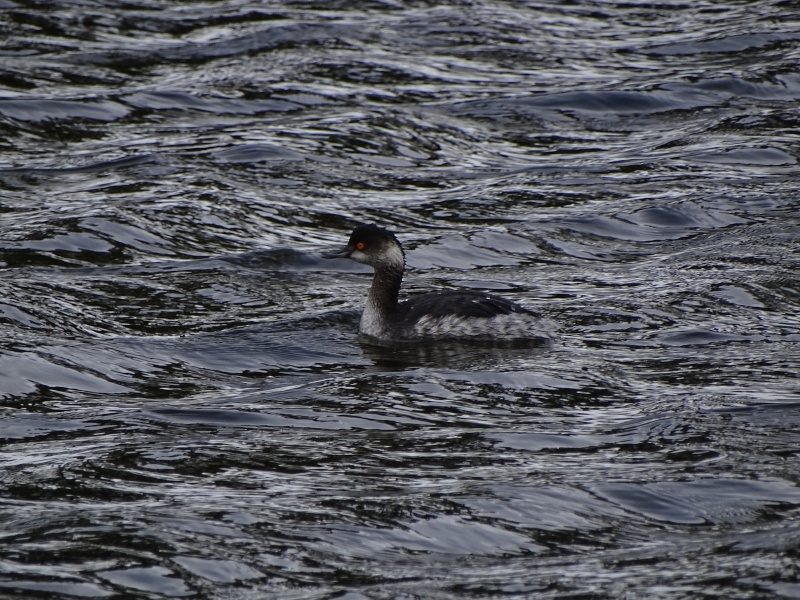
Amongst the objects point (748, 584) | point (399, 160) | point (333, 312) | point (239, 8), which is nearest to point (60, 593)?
point (748, 584)

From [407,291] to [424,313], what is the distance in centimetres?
160

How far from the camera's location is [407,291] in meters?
12.3

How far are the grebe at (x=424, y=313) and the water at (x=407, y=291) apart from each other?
0.22 metres

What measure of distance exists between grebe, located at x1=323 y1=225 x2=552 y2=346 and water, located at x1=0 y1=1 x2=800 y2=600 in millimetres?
221

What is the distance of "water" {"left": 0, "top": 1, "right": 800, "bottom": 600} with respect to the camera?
6621 millimetres

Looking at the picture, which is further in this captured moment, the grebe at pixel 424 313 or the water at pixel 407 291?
the grebe at pixel 424 313

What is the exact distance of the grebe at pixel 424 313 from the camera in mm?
10414

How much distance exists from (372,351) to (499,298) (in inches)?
39.6

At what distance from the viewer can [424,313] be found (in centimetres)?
1072

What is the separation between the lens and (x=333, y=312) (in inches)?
452

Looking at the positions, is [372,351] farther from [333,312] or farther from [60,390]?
[60,390]

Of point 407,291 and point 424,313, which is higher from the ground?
point 424,313

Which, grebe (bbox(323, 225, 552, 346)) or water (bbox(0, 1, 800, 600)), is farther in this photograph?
grebe (bbox(323, 225, 552, 346))

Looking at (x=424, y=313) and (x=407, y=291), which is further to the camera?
(x=407, y=291)
